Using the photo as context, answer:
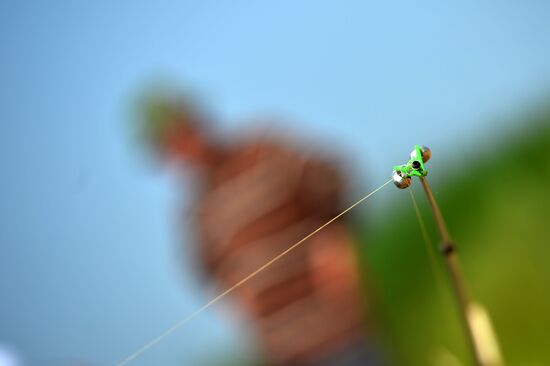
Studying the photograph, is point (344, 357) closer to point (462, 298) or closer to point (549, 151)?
point (462, 298)

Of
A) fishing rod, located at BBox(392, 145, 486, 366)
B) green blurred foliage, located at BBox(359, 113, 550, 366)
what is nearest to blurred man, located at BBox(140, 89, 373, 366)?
green blurred foliage, located at BBox(359, 113, 550, 366)

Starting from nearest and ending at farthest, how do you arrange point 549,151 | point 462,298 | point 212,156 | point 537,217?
point 462,298 < point 212,156 < point 537,217 < point 549,151

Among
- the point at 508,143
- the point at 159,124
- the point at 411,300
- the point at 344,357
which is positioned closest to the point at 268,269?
the point at 344,357

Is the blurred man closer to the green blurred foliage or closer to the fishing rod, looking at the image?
the green blurred foliage

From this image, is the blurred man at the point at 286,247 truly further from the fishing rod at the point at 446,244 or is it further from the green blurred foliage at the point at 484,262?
the fishing rod at the point at 446,244

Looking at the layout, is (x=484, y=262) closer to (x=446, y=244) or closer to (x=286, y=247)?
(x=286, y=247)

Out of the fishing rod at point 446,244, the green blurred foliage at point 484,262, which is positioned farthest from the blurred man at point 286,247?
the fishing rod at point 446,244

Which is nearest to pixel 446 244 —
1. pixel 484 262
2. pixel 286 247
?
pixel 286 247
